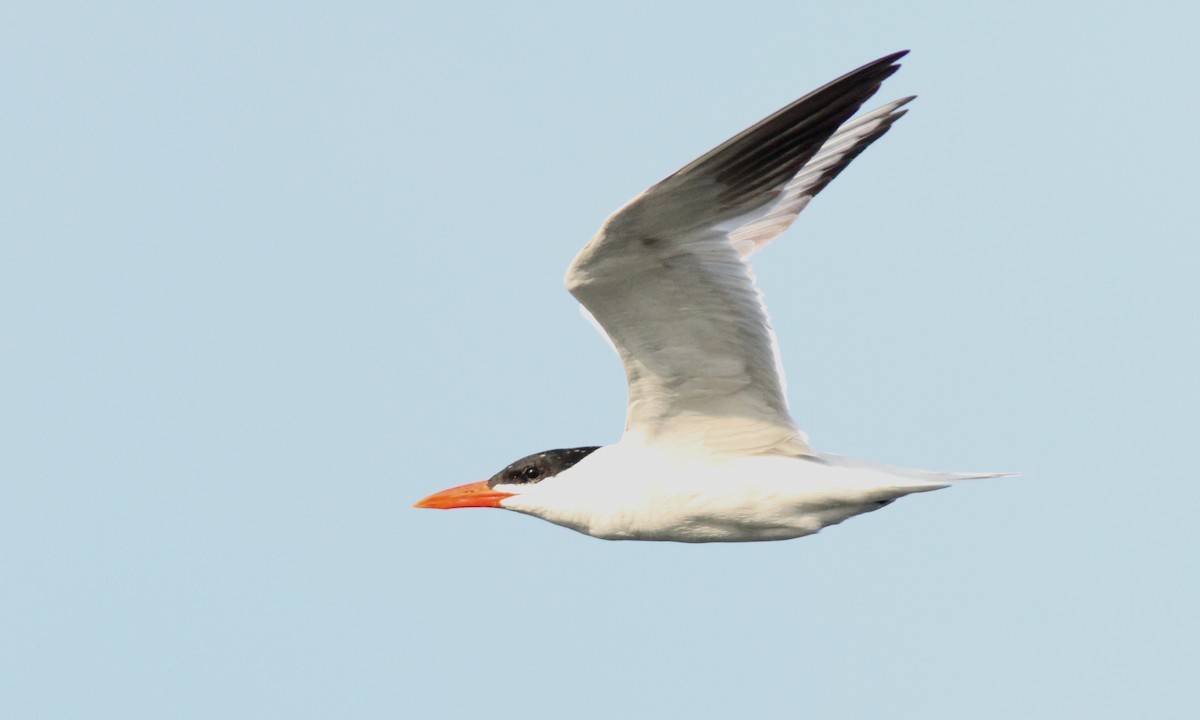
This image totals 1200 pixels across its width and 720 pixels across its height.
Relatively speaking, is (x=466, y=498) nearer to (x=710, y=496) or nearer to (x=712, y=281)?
(x=710, y=496)

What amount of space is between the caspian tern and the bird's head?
0.04 ft

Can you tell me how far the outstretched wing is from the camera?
7.40 metres

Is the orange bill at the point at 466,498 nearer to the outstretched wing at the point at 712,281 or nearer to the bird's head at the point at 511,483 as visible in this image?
the bird's head at the point at 511,483

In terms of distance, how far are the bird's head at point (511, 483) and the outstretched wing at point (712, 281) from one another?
49cm

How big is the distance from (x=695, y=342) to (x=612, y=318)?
0.49m

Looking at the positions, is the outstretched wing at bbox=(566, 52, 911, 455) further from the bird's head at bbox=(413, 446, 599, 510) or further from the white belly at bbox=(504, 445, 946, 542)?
the bird's head at bbox=(413, 446, 599, 510)

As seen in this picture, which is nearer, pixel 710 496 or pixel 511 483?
pixel 710 496

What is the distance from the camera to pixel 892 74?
284 inches

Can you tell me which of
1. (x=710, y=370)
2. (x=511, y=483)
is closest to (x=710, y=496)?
(x=710, y=370)

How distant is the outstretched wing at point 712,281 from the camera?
7.40m

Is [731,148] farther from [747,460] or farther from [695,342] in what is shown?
[747,460]

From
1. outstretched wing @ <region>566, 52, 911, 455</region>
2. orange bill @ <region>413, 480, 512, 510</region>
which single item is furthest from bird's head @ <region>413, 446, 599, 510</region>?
outstretched wing @ <region>566, 52, 911, 455</region>

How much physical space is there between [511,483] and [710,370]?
5.14ft

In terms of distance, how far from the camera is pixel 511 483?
9.28m
